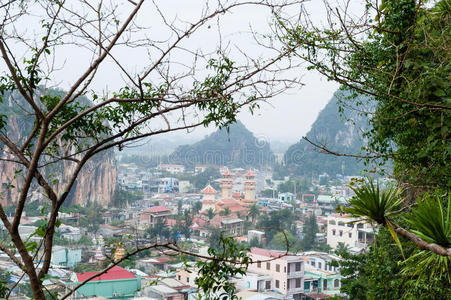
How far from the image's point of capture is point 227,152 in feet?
168

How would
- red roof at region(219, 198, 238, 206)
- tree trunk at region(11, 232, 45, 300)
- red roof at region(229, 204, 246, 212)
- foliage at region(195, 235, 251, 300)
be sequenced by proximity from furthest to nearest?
red roof at region(219, 198, 238, 206) → red roof at region(229, 204, 246, 212) → foliage at region(195, 235, 251, 300) → tree trunk at region(11, 232, 45, 300)

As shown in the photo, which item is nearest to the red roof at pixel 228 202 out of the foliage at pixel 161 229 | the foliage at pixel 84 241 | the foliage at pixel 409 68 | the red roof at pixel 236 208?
the red roof at pixel 236 208

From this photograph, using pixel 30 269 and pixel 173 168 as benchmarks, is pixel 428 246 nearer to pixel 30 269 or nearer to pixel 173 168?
pixel 30 269

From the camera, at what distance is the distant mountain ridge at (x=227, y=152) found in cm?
5050

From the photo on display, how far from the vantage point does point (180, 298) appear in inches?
473

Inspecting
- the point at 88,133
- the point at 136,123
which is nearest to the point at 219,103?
the point at 136,123

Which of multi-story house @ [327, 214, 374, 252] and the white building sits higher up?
the white building

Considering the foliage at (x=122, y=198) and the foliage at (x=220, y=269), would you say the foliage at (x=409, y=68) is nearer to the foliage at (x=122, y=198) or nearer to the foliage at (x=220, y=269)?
the foliage at (x=220, y=269)

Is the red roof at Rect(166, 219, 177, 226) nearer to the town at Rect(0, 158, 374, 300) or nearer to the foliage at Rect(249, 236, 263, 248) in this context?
the town at Rect(0, 158, 374, 300)

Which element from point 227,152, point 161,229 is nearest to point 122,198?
point 161,229

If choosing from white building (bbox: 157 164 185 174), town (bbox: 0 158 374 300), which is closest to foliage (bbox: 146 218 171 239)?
town (bbox: 0 158 374 300)

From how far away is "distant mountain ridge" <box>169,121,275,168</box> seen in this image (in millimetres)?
50500

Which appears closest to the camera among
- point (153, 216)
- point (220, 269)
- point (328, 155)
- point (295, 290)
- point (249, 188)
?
point (220, 269)

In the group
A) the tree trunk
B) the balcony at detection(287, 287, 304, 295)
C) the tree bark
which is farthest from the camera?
the balcony at detection(287, 287, 304, 295)
